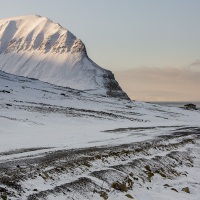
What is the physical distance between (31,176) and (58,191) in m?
1.55

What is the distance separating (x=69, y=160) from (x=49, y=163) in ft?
4.52

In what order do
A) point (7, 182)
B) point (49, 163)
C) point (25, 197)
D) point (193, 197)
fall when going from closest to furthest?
point (25, 197) → point (7, 182) → point (193, 197) → point (49, 163)

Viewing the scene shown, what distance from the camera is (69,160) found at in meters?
18.3

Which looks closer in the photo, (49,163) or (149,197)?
(149,197)

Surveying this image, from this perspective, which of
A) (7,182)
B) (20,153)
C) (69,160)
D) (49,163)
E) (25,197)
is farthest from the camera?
(20,153)

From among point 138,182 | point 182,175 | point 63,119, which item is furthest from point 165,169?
point 63,119

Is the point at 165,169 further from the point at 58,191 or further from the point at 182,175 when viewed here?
the point at 58,191

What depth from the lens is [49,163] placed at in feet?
56.5

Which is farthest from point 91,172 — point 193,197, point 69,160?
point 193,197

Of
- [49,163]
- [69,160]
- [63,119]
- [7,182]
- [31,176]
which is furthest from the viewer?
[63,119]

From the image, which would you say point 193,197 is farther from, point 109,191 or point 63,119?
point 63,119

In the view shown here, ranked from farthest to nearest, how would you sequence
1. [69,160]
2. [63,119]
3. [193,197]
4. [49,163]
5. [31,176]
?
[63,119] → [69,160] → [49,163] → [193,197] → [31,176]

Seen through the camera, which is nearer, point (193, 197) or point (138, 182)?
point (193, 197)

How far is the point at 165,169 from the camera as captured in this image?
69.3 feet
